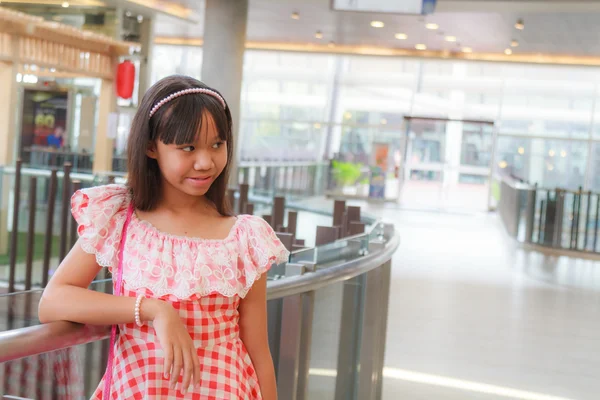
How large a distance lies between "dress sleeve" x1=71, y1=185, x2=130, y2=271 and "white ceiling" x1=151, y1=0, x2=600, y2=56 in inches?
391

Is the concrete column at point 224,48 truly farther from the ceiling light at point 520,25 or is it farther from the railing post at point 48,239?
the railing post at point 48,239

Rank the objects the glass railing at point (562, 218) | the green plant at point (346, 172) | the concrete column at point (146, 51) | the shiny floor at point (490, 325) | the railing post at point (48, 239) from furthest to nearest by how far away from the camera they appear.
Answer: the green plant at point (346, 172)
the concrete column at point (146, 51)
the glass railing at point (562, 218)
the railing post at point (48, 239)
the shiny floor at point (490, 325)

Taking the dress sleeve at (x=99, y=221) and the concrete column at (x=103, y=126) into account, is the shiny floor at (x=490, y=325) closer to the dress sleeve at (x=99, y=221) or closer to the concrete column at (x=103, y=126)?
the dress sleeve at (x=99, y=221)

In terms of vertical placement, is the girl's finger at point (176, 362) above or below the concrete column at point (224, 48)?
below

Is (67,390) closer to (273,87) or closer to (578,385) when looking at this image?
(578,385)

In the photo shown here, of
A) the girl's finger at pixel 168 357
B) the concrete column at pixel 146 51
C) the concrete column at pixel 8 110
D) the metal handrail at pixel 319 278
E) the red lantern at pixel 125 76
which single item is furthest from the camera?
the concrete column at pixel 146 51

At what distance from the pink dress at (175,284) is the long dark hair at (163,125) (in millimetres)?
43

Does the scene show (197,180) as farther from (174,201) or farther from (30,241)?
(30,241)

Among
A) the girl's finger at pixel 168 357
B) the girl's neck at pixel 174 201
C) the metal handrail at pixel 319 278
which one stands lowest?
the metal handrail at pixel 319 278

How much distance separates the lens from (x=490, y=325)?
7203 mm

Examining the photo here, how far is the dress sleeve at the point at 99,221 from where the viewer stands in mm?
1545

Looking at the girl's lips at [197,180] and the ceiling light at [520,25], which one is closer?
the girl's lips at [197,180]

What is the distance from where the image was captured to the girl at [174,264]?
1.50m

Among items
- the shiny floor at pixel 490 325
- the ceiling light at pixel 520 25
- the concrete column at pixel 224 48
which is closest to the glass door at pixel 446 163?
the ceiling light at pixel 520 25
